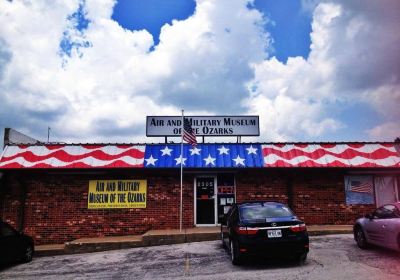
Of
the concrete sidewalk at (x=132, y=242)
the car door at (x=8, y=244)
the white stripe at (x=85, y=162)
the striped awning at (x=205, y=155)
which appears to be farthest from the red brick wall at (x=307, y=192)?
the car door at (x=8, y=244)

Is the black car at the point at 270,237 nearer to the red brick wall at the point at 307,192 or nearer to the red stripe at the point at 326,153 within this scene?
the red brick wall at the point at 307,192

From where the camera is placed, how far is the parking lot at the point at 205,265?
7.60 m

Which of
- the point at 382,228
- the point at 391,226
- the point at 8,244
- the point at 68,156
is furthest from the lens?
the point at 68,156

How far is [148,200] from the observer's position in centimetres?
1452

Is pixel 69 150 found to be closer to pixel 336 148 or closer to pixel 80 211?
Answer: pixel 80 211

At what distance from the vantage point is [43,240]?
1420cm

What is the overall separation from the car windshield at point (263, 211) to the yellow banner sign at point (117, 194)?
6.72 metres

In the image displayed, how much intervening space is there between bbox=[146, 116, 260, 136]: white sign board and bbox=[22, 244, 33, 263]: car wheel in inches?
311

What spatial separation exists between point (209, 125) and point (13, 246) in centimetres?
1045

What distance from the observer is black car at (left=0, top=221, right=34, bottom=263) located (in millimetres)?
10109

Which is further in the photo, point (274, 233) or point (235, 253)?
point (235, 253)

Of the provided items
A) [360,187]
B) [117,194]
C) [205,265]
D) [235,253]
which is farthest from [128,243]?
[360,187]

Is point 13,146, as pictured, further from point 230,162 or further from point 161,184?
point 230,162

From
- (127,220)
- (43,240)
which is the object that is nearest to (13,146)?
(43,240)
